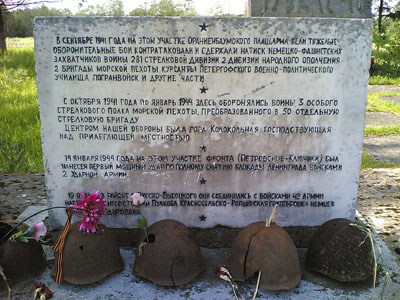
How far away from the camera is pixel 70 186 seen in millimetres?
3273

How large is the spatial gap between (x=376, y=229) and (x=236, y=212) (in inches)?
55.2

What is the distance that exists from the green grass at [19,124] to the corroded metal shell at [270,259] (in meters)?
3.72

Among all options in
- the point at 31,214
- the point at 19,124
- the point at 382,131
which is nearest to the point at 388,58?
the point at 382,131

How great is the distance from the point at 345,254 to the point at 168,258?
4.08 feet

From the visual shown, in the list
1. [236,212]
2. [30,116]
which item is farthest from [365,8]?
[30,116]

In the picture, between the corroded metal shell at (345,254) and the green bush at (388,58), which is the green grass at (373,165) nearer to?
the corroded metal shell at (345,254)

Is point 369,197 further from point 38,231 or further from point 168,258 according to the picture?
point 38,231

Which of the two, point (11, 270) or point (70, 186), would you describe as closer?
point (11, 270)

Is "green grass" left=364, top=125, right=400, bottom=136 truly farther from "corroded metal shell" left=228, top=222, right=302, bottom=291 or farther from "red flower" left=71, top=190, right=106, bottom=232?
"red flower" left=71, top=190, right=106, bottom=232

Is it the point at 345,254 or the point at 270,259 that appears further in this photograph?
the point at 345,254

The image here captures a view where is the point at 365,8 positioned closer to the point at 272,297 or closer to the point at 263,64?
the point at 263,64

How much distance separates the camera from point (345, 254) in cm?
273

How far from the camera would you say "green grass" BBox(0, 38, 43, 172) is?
550cm

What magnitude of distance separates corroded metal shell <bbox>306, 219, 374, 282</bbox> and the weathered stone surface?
2154 millimetres
